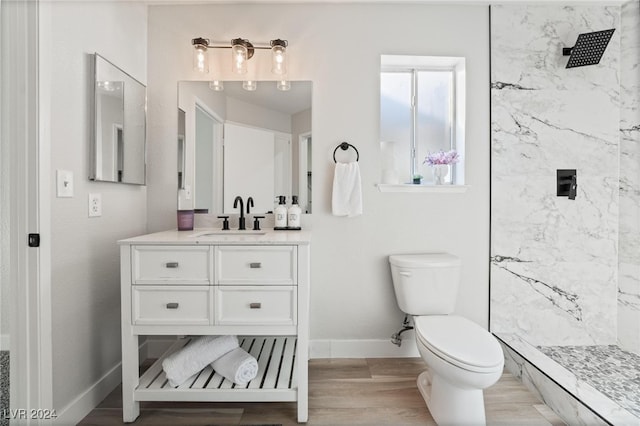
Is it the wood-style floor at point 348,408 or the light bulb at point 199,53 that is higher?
the light bulb at point 199,53

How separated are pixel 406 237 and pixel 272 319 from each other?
109cm

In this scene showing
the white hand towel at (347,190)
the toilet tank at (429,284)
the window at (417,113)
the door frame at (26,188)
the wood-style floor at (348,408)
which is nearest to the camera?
the door frame at (26,188)

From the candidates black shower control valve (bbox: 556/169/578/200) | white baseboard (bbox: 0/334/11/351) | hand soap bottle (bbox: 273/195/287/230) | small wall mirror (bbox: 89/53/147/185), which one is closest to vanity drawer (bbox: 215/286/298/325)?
hand soap bottle (bbox: 273/195/287/230)

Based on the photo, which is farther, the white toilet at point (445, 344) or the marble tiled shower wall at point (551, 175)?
the marble tiled shower wall at point (551, 175)

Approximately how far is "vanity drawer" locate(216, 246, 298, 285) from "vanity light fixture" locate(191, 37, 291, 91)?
1152mm

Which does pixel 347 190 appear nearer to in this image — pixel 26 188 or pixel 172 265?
pixel 172 265

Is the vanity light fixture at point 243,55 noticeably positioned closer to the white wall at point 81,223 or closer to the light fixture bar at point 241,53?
the light fixture bar at point 241,53

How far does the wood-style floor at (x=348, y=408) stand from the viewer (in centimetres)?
158

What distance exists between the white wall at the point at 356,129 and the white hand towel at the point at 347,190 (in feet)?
0.29

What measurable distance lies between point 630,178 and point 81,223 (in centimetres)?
324

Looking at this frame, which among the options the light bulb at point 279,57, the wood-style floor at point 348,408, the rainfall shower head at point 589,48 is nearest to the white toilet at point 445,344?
the wood-style floor at point 348,408

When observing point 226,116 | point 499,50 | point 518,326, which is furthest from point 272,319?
point 499,50

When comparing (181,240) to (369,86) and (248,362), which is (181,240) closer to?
(248,362)

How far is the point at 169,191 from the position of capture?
2.17 metres
